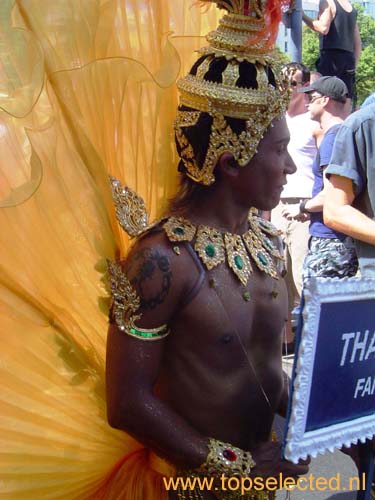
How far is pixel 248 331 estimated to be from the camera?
183 centimetres

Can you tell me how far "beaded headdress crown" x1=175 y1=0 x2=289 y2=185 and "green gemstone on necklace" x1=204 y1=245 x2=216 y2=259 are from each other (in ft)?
0.56

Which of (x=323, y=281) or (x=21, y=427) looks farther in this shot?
(x=21, y=427)

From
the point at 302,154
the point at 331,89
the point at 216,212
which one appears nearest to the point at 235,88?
the point at 216,212

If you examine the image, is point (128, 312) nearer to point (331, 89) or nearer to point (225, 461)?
point (225, 461)

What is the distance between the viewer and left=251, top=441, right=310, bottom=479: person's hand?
1749 millimetres

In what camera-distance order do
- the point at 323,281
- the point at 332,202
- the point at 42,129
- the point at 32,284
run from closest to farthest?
1. the point at 323,281
2. the point at 42,129
3. the point at 32,284
4. the point at 332,202

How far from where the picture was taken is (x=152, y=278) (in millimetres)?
1667

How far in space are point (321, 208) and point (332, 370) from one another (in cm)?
268

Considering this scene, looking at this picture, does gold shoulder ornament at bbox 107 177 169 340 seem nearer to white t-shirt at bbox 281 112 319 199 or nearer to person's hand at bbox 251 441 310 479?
person's hand at bbox 251 441 310 479

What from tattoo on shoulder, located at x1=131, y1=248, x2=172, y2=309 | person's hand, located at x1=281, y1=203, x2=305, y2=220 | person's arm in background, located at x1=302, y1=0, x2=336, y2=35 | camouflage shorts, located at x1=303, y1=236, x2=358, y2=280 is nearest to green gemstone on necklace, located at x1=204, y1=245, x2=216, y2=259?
tattoo on shoulder, located at x1=131, y1=248, x2=172, y2=309

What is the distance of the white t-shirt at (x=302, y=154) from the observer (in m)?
5.24

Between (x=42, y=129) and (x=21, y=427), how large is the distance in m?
0.75

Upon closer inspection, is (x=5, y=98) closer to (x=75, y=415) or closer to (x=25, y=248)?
(x=25, y=248)

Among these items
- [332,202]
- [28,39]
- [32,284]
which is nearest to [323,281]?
[32,284]
